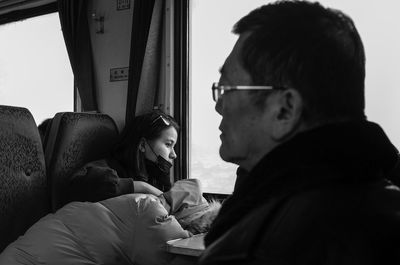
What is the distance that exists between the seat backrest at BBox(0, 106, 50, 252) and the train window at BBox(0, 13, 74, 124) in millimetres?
1578

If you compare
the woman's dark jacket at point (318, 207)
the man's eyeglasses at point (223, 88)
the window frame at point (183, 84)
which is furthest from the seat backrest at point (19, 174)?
the woman's dark jacket at point (318, 207)

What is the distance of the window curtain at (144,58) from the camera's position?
3.44 m

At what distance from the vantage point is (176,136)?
3.08 m

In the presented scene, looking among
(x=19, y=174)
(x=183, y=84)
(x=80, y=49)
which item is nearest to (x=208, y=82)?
(x=183, y=84)

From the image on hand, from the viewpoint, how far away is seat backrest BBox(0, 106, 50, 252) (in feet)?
7.64

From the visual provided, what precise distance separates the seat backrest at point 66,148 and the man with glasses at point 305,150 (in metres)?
2.06

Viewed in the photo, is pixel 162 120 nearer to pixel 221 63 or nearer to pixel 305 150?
pixel 221 63

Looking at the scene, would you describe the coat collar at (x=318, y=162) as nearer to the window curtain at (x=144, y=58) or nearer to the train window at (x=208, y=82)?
the train window at (x=208, y=82)

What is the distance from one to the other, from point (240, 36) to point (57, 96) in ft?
11.9

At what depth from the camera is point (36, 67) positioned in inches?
170

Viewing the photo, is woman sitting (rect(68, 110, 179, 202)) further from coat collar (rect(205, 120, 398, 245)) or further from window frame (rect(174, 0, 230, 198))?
coat collar (rect(205, 120, 398, 245))

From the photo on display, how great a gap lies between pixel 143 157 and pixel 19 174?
31.9 inches

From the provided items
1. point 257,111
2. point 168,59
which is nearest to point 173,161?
point 168,59

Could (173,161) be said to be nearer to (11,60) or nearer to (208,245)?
(11,60)
